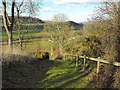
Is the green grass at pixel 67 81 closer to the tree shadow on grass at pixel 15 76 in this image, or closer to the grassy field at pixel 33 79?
the grassy field at pixel 33 79

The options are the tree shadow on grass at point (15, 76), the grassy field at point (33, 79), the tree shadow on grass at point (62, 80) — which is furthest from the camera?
the tree shadow on grass at point (62, 80)

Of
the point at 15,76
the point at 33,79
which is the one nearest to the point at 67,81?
the point at 33,79

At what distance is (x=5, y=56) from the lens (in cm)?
1855

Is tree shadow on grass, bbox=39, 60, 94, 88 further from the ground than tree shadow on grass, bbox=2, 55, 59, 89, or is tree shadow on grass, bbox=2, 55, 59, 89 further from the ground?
tree shadow on grass, bbox=2, 55, 59, 89

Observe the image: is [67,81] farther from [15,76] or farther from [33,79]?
[15,76]

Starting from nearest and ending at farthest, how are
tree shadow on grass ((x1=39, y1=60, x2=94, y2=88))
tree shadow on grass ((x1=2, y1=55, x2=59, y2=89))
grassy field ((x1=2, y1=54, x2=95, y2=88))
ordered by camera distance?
tree shadow on grass ((x1=2, y1=55, x2=59, y2=89)), grassy field ((x1=2, y1=54, x2=95, y2=88)), tree shadow on grass ((x1=39, y1=60, x2=94, y2=88))

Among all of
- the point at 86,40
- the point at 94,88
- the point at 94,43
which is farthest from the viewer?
the point at 86,40

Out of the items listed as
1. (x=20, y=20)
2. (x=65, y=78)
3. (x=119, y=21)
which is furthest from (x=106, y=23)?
(x=20, y=20)

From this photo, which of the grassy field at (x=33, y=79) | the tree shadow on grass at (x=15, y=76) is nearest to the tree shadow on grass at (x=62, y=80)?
the grassy field at (x=33, y=79)

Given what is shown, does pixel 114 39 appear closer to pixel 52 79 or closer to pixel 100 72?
pixel 100 72

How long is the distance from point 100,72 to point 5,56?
6.63 m

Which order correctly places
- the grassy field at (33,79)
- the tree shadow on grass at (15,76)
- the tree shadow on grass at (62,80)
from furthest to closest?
the tree shadow on grass at (62,80), the grassy field at (33,79), the tree shadow on grass at (15,76)

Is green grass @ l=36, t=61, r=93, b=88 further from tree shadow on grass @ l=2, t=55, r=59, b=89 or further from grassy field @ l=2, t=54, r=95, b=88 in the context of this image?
tree shadow on grass @ l=2, t=55, r=59, b=89

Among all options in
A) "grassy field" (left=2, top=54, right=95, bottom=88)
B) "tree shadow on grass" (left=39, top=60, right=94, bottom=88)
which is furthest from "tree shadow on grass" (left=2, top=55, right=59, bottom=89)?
"tree shadow on grass" (left=39, top=60, right=94, bottom=88)
